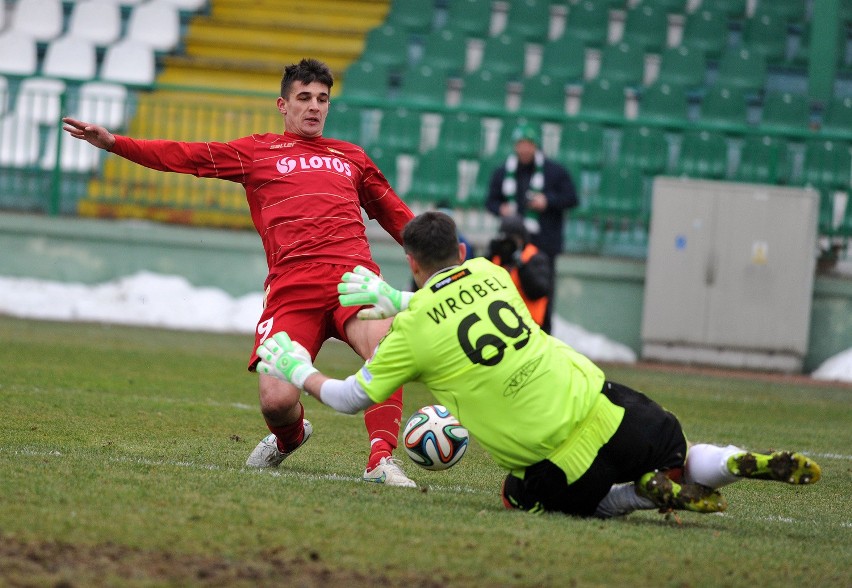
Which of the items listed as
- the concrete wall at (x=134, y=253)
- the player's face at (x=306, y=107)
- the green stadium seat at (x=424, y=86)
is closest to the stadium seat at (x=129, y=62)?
the concrete wall at (x=134, y=253)

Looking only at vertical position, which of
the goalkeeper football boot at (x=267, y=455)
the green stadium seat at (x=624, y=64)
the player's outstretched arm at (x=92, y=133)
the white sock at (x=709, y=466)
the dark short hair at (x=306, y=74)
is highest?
the green stadium seat at (x=624, y=64)

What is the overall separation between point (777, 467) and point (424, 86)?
13.7 metres

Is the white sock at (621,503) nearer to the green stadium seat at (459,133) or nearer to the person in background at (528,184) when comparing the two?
the person in background at (528,184)

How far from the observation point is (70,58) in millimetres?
20000

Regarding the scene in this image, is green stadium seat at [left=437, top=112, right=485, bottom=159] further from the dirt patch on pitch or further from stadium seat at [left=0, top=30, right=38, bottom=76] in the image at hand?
the dirt patch on pitch

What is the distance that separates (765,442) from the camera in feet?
28.9

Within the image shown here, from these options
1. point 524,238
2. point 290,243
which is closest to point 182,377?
point 524,238

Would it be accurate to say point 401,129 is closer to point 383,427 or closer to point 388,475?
point 383,427

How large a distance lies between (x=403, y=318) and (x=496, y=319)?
0.37 meters

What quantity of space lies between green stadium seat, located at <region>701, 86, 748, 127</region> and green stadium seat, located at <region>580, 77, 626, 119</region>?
3.74 feet

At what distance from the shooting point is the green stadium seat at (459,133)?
16.5m

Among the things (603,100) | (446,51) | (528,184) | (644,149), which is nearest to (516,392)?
(528,184)

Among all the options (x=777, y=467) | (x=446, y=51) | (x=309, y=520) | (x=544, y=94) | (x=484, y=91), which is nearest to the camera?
(x=309, y=520)

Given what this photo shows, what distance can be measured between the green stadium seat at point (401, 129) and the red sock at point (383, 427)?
10175mm
